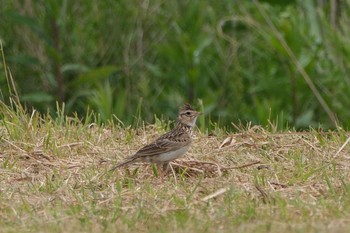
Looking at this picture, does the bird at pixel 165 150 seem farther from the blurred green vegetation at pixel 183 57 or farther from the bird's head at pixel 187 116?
the blurred green vegetation at pixel 183 57

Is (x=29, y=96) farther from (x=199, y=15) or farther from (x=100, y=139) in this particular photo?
(x=100, y=139)

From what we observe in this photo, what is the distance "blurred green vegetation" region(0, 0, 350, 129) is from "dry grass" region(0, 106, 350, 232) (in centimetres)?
209

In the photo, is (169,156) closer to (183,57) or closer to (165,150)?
(165,150)

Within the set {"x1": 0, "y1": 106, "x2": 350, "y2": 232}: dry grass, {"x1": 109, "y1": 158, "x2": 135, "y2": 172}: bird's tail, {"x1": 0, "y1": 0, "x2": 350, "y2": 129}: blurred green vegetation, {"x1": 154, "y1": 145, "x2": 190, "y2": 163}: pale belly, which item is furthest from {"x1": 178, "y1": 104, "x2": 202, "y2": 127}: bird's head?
{"x1": 0, "y1": 0, "x2": 350, "y2": 129}: blurred green vegetation

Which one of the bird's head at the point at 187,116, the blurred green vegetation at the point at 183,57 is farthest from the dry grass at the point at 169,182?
the blurred green vegetation at the point at 183,57

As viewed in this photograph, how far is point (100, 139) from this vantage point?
32.3ft

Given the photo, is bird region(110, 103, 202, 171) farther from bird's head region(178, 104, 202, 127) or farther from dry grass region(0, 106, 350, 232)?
bird's head region(178, 104, 202, 127)

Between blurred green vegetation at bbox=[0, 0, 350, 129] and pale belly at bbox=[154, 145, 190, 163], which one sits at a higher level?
pale belly at bbox=[154, 145, 190, 163]

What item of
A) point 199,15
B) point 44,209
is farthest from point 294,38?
point 44,209

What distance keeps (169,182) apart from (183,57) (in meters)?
4.98

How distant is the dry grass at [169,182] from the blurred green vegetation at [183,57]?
2.09 m

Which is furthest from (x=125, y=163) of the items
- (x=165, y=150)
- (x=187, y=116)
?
(x=187, y=116)

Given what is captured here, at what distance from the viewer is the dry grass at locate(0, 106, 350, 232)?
285 inches

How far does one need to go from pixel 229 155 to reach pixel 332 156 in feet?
2.78
